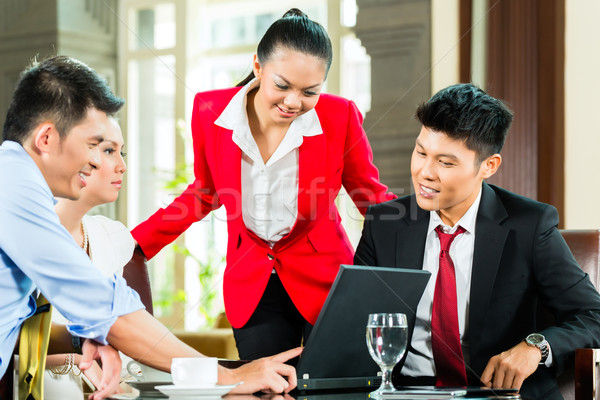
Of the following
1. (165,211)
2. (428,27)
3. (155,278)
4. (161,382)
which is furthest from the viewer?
(155,278)

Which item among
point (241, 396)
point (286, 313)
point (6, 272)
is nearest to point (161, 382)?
point (241, 396)

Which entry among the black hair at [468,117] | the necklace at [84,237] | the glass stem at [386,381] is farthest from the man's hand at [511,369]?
the necklace at [84,237]

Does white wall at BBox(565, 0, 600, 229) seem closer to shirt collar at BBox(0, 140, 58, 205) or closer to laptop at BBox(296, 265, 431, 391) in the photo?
laptop at BBox(296, 265, 431, 391)

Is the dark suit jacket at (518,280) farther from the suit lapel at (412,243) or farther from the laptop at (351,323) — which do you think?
the laptop at (351,323)

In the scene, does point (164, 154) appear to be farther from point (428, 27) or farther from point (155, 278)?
point (428, 27)

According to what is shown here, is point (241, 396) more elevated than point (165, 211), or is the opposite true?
point (165, 211)

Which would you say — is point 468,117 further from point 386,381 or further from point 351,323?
point 386,381

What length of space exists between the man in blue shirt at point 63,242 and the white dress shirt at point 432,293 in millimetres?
516

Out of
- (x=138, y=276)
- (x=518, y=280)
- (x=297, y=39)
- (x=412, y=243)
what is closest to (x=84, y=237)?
(x=138, y=276)

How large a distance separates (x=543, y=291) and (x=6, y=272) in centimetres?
127

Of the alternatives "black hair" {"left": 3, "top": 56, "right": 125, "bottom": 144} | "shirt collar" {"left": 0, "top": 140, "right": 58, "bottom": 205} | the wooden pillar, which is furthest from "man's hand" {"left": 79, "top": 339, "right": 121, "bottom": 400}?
the wooden pillar

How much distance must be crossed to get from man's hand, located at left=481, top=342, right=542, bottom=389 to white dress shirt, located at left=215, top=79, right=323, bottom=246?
74 centimetres

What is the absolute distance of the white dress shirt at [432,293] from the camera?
1.80 m

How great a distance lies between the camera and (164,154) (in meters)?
6.06
